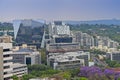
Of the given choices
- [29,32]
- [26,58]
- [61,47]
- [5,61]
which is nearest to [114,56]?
[61,47]

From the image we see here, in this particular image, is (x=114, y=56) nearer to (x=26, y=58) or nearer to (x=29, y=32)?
Result: (x=26, y=58)

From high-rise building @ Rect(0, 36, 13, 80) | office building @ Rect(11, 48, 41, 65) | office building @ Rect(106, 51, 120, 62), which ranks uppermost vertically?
high-rise building @ Rect(0, 36, 13, 80)

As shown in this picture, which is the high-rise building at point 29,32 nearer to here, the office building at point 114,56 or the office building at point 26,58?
the office building at point 114,56

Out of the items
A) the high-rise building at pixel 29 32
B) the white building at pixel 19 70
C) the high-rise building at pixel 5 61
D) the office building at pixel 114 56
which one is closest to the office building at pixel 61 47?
the high-rise building at pixel 29 32

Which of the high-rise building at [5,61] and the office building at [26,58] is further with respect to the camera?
the office building at [26,58]

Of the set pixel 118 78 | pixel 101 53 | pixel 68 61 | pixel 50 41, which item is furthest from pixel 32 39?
pixel 118 78

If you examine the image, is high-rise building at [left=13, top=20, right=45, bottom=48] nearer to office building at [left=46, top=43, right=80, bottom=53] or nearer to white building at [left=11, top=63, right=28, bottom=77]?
office building at [left=46, top=43, right=80, bottom=53]

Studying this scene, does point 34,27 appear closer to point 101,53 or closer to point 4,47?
point 101,53

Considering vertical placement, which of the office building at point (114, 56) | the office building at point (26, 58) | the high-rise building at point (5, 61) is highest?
the high-rise building at point (5, 61)

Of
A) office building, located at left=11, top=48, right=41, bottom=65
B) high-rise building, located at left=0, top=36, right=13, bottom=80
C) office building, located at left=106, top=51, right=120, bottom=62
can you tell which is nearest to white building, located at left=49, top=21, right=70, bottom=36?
Result: office building, located at left=106, top=51, right=120, bottom=62
